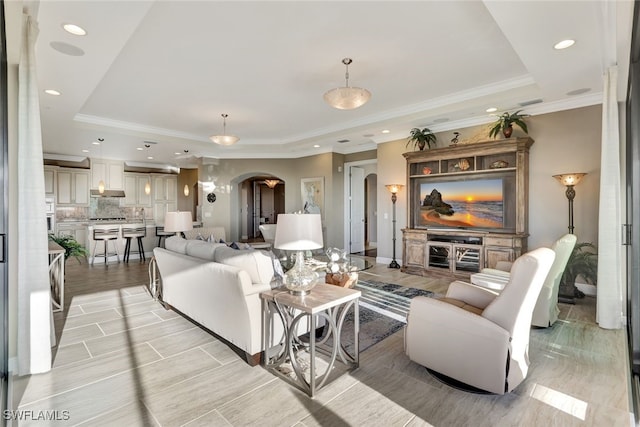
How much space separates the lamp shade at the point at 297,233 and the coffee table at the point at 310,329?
0.40m

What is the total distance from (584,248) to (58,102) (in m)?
7.70

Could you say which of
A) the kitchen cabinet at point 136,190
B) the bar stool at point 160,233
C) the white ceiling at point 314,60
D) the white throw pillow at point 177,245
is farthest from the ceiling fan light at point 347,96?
the kitchen cabinet at point 136,190

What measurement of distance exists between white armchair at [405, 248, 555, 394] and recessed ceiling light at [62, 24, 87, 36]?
3548 millimetres

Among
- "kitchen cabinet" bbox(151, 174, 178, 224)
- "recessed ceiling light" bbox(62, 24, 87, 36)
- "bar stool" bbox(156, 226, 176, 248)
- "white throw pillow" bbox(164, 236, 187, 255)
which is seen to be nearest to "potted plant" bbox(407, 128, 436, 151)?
"white throw pillow" bbox(164, 236, 187, 255)

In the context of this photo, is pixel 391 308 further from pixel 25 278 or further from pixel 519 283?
pixel 25 278

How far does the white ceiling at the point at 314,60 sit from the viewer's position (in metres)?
2.68

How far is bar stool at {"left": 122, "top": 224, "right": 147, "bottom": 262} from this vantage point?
24.7 feet

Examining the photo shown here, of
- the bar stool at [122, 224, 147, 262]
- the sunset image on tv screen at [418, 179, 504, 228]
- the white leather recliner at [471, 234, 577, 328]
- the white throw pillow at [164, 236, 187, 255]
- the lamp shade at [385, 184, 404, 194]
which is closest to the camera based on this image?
the white leather recliner at [471, 234, 577, 328]

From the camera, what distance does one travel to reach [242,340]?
2.70 meters

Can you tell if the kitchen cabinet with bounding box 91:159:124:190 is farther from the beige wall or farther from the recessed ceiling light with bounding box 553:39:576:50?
the recessed ceiling light with bounding box 553:39:576:50

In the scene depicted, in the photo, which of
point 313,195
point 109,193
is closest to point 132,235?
point 109,193

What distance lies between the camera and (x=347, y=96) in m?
3.62

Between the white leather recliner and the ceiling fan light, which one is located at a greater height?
the ceiling fan light

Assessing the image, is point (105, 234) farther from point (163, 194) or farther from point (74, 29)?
point (74, 29)
